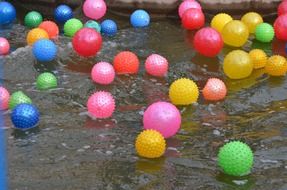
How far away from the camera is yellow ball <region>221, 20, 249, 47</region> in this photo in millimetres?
6406

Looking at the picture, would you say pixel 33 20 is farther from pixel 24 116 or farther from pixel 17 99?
pixel 24 116

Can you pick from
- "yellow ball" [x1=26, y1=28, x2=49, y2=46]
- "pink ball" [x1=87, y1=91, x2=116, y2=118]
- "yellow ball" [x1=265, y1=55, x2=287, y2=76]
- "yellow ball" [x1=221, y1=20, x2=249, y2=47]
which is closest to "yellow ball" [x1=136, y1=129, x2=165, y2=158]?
"pink ball" [x1=87, y1=91, x2=116, y2=118]

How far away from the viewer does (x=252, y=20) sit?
697 cm

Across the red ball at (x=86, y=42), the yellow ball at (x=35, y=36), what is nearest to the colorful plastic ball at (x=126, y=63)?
the red ball at (x=86, y=42)

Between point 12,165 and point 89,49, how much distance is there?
89.2 inches

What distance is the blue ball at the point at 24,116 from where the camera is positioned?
4566 millimetres

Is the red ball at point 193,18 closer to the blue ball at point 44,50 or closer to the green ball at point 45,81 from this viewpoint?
the blue ball at point 44,50

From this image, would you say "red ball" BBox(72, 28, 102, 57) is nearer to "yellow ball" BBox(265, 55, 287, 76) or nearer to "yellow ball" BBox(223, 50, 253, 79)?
"yellow ball" BBox(223, 50, 253, 79)

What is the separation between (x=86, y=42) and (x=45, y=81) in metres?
0.86

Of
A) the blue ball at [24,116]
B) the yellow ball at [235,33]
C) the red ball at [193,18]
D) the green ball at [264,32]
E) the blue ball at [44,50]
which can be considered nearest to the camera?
the blue ball at [24,116]

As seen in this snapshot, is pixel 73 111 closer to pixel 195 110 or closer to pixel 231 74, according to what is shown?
pixel 195 110

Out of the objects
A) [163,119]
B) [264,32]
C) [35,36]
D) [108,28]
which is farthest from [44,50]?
[264,32]

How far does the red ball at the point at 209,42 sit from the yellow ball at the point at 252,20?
3.12 ft

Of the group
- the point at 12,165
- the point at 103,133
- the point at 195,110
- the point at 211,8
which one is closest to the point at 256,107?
the point at 195,110
